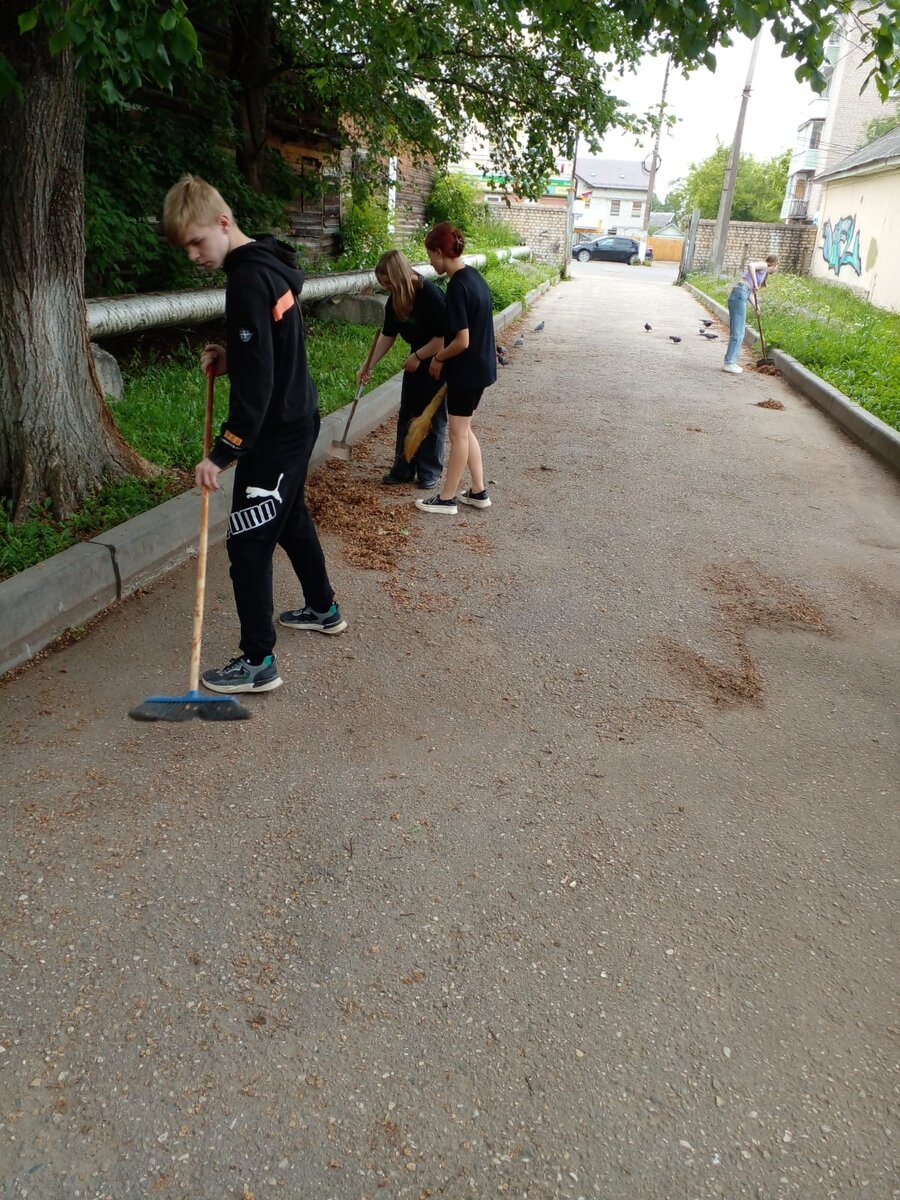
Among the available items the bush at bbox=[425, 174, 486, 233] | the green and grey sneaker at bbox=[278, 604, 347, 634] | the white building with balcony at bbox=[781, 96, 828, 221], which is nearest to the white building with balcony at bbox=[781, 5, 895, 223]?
the white building with balcony at bbox=[781, 96, 828, 221]

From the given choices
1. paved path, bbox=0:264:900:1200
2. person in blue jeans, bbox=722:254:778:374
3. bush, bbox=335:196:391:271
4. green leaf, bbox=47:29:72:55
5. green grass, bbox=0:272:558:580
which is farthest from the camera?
bush, bbox=335:196:391:271

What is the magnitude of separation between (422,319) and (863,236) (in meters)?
24.5

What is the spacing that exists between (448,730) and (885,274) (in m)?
23.5

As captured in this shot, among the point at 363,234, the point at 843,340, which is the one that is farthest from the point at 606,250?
the point at 843,340

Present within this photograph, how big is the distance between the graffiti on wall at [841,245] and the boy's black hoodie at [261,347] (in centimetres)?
2636

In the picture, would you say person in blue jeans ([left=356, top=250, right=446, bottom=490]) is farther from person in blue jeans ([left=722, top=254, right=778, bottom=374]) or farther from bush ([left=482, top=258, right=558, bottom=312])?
bush ([left=482, top=258, right=558, bottom=312])

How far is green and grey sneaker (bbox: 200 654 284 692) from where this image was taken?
3623 millimetres

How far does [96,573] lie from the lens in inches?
165

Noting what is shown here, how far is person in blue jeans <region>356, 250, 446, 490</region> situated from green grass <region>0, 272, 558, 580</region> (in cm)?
133

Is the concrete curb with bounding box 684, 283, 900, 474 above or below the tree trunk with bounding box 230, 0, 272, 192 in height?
below

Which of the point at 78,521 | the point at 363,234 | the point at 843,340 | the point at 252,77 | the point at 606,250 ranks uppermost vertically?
the point at 252,77

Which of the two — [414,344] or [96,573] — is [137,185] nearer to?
[414,344]

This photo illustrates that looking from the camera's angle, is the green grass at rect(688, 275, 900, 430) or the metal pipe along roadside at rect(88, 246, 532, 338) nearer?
the metal pipe along roadside at rect(88, 246, 532, 338)

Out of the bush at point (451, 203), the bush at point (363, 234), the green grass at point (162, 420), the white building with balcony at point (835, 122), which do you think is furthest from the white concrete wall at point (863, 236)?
the green grass at point (162, 420)
